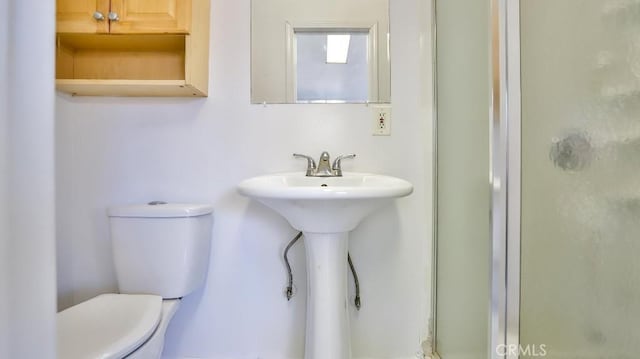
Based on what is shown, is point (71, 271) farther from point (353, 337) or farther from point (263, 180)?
point (353, 337)

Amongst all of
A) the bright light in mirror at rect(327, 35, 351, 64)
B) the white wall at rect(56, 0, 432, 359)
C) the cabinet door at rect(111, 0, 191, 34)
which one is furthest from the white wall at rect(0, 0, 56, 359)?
the bright light in mirror at rect(327, 35, 351, 64)

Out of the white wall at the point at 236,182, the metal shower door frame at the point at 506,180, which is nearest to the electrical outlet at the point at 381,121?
the white wall at the point at 236,182

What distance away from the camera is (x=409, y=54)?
1.25 m

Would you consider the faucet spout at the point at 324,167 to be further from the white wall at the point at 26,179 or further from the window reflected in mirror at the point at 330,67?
the white wall at the point at 26,179

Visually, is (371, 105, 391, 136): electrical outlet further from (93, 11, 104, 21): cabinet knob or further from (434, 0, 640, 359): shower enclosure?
(93, 11, 104, 21): cabinet knob

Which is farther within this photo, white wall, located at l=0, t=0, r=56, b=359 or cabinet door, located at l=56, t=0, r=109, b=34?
cabinet door, located at l=56, t=0, r=109, b=34

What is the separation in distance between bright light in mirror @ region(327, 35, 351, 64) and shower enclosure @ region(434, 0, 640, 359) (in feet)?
1.38

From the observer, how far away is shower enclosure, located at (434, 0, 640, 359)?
0.60 metres

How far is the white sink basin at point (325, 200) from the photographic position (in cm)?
82

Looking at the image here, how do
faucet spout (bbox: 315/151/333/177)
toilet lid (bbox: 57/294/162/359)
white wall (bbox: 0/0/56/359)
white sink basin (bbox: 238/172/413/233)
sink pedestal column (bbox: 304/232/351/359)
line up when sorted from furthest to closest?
faucet spout (bbox: 315/151/333/177) < sink pedestal column (bbox: 304/232/351/359) < white sink basin (bbox: 238/172/413/233) < toilet lid (bbox: 57/294/162/359) < white wall (bbox: 0/0/56/359)

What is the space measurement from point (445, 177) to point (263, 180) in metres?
→ 0.67

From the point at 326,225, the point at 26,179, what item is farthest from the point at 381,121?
the point at 26,179

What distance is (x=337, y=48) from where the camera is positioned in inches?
49.3

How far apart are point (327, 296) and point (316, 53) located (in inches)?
35.7
